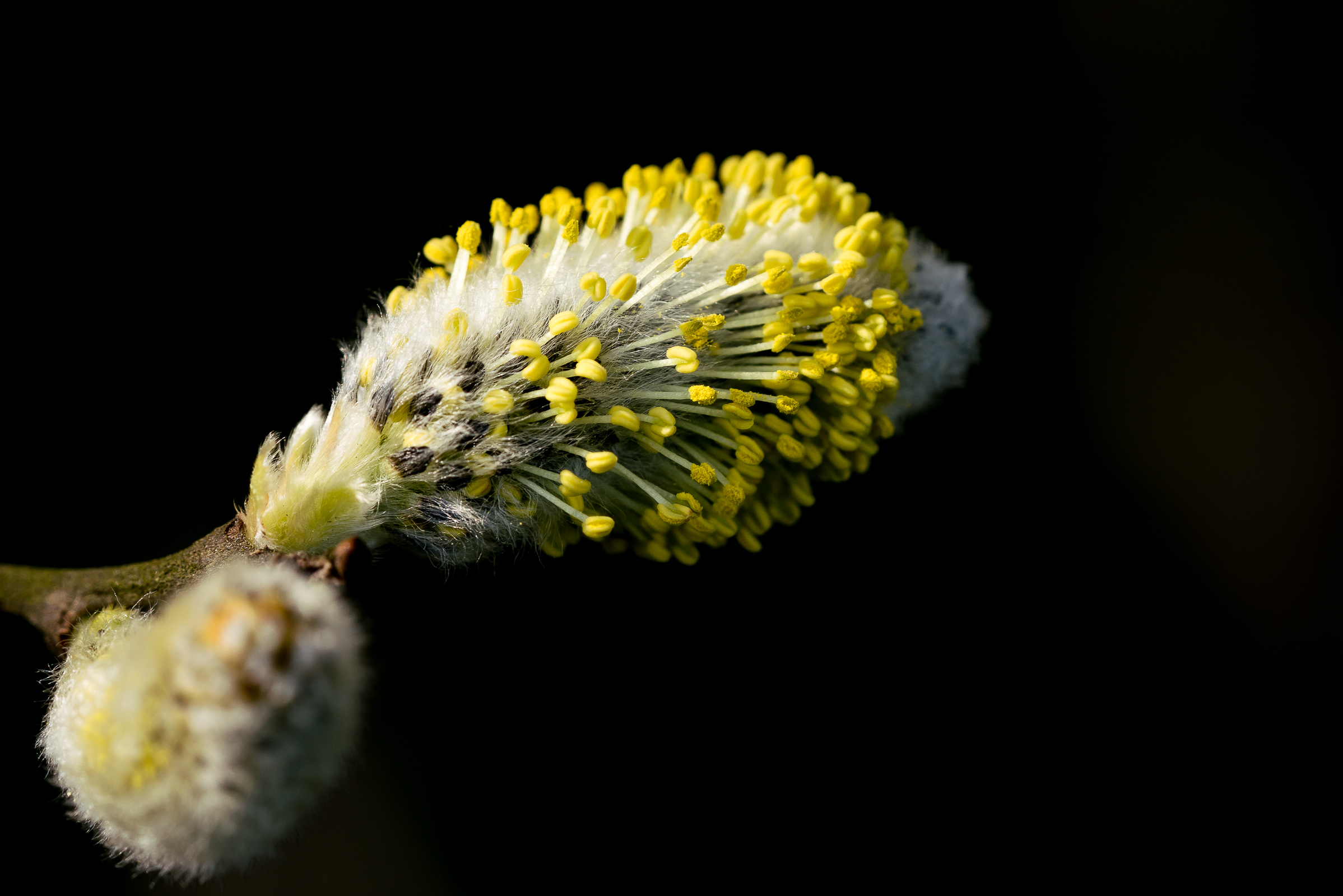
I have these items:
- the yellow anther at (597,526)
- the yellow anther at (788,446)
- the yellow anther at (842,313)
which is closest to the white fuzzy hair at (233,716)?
the yellow anther at (597,526)

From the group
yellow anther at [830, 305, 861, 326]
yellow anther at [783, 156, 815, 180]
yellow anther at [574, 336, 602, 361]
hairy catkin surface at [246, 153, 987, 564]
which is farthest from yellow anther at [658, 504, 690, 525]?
yellow anther at [783, 156, 815, 180]

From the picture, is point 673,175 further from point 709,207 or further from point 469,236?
point 469,236

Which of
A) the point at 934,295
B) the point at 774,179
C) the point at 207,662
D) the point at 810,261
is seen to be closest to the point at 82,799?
the point at 207,662

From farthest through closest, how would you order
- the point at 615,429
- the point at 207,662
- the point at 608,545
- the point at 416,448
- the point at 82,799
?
1. the point at 608,545
2. the point at 615,429
3. the point at 416,448
4. the point at 82,799
5. the point at 207,662

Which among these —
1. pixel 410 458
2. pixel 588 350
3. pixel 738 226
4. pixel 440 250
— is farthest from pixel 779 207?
pixel 410 458

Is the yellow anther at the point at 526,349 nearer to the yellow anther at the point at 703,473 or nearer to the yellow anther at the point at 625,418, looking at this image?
the yellow anther at the point at 625,418

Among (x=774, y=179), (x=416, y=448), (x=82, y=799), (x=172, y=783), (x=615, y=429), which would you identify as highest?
(x=774, y=179)

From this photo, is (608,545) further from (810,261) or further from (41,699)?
(41,699)
